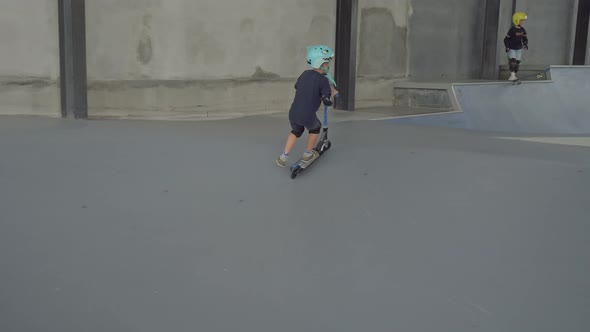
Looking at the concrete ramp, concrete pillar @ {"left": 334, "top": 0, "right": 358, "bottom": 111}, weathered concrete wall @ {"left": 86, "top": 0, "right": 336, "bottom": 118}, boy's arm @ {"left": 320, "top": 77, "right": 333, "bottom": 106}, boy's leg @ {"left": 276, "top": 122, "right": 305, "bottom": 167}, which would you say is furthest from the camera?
the concrete ramp

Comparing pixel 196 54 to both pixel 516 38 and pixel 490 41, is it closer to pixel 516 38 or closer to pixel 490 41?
pixel 516 38

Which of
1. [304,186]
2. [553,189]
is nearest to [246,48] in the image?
[304,186]

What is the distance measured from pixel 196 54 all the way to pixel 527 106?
707cm

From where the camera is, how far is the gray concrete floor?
328 centimetres

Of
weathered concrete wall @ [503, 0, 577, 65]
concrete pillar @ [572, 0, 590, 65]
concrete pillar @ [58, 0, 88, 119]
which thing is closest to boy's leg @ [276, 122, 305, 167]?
concrete pillar @ [58, 0, 88, 119]

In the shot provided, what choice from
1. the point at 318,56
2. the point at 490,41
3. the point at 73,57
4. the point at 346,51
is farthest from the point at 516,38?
the point at 73,57

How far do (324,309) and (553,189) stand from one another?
2.65 m

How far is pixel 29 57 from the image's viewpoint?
27.9 ft

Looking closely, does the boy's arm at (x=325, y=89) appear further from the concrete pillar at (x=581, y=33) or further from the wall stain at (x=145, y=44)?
the concrete pillar at (x=581, y=33)

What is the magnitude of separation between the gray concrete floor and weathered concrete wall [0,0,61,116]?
206cm

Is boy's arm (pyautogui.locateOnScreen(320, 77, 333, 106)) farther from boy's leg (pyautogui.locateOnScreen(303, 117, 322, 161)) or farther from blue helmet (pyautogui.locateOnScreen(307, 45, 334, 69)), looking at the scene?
boy's leg (pyautogui.locateOnScreen(303, 117, 322, 161))

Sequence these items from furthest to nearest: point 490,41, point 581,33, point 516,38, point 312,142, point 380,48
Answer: point 581,33 → point 490,41 → point 380,48 → point 516,38 → point 312,142

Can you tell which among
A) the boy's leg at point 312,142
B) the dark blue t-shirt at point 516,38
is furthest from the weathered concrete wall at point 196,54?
the boy's leg at point 312,142

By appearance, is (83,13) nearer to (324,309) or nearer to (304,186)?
(304,186)
